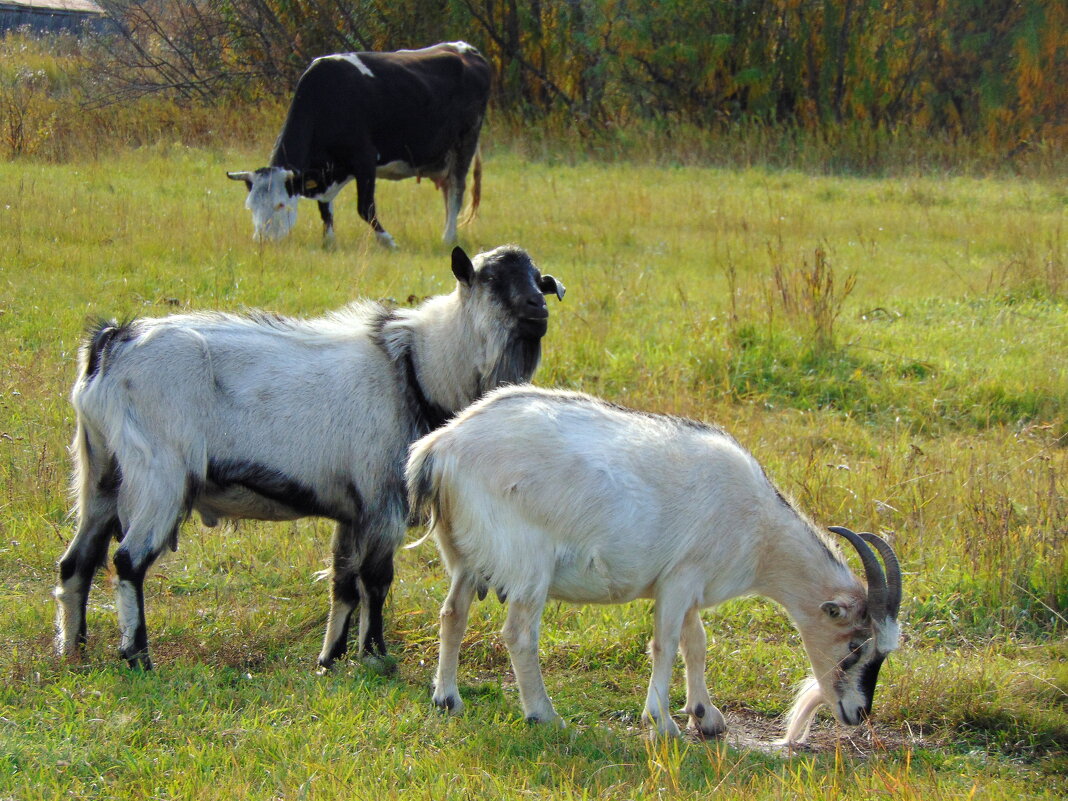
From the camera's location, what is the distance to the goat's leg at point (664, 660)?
13.8 feet

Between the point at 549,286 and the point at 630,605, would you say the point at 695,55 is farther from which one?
the point at 630,605

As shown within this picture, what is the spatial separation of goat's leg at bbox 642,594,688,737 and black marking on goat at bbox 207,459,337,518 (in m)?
1.40

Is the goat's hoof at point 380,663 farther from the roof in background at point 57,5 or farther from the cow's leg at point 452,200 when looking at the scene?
the roof in background at point 57,5

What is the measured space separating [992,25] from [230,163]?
46.9ft

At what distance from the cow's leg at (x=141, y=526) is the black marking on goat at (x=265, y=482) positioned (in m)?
0.15

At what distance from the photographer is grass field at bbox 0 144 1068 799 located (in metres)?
3.83

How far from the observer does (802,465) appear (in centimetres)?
672

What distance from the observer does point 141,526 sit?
433 centimetres

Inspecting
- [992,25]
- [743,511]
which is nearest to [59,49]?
[992,25]

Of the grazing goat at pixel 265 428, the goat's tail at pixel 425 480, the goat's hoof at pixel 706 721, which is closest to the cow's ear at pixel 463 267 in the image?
the grazing goat at pixel 265 428

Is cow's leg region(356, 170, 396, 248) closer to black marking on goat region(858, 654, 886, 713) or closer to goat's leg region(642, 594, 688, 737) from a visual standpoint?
goat's leg region(642, 594, 688, 737)

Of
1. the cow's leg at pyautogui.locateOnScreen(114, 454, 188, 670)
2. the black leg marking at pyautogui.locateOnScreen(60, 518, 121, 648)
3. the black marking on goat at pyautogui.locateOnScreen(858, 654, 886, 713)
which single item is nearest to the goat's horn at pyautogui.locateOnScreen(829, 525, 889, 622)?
the black marking on goat at pyautogui.locateOnScreen(858, 654, 886, 713)

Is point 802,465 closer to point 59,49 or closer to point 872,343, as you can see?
point 872,343

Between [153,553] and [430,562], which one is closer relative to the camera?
[153,553]
